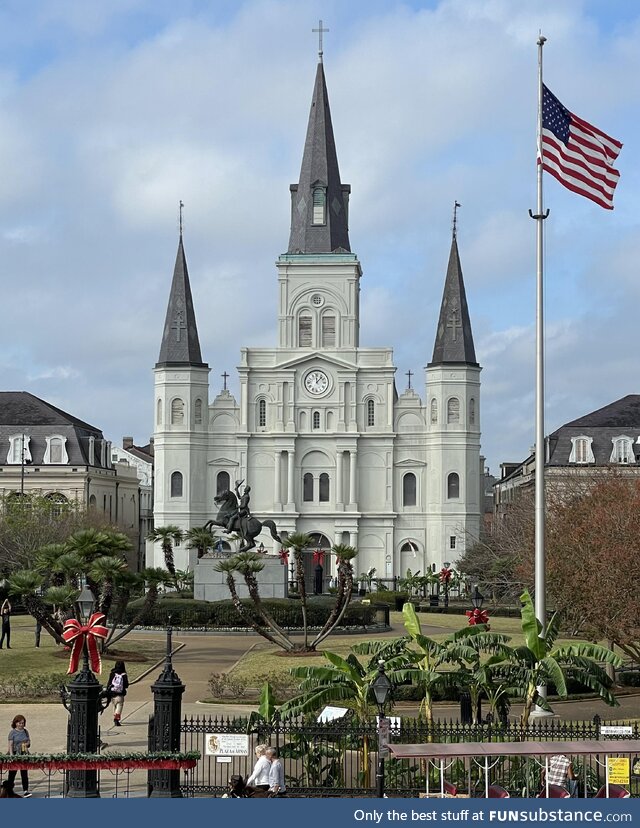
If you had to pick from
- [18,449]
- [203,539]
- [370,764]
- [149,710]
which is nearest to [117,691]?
[149,710]

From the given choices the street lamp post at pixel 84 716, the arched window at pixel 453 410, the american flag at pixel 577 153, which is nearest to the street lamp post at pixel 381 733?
the street lamp post at pixel 84 716

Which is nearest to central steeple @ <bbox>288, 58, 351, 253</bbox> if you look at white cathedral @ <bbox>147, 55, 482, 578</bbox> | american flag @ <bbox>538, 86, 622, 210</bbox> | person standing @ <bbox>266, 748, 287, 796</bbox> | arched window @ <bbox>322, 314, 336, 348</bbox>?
white cathedral @ <bbox>147, 55, 482, 578</bbox>

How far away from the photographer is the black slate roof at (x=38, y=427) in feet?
368

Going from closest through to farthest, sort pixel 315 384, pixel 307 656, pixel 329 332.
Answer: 1. pixel 307 656
2. pixel 315 384
3. pixel 329 332

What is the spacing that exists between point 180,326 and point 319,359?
38.4 ft

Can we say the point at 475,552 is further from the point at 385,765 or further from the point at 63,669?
the point at 385,765

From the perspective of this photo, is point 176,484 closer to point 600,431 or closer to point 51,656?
point 600,431

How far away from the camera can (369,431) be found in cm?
10944

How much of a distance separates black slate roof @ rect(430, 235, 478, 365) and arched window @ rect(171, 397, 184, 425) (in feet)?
68.5

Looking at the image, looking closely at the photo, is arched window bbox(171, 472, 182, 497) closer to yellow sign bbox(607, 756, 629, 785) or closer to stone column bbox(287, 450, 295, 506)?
stone column bbox(287, 450, 295, 506)

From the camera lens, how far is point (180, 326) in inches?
4338

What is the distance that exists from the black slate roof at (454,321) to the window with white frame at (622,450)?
1318 centimetres

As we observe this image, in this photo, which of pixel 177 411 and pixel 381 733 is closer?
pixel 381 733

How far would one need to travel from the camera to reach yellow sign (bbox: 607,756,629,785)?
2055 centimetres
